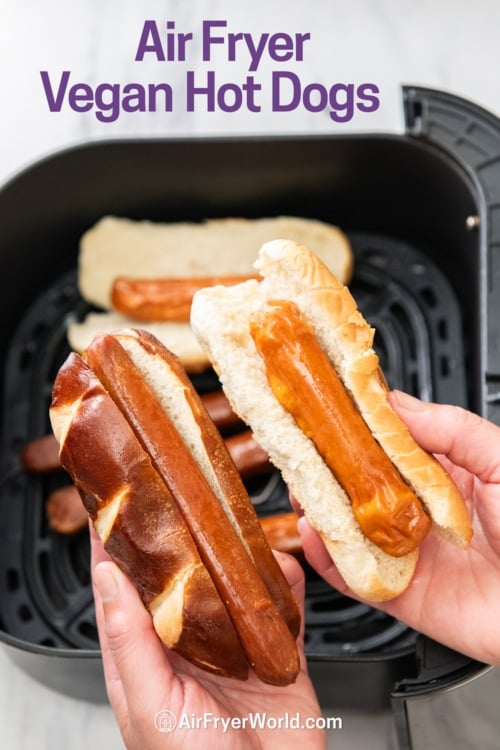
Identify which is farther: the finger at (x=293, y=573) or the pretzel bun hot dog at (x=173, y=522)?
the finger at (x=293, y=573)

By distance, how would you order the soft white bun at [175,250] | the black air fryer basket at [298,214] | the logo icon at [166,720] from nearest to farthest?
the logo icon at [166,720]
the black air fryer basket at [298,214]
the soft white bun at [175,250]

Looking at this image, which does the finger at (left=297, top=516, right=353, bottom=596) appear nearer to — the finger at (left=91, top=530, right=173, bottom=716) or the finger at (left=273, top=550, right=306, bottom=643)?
the finger at (left=273, top=550, right=306, bottom=643)

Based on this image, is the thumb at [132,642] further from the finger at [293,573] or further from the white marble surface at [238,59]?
the white marble surface at [238,59]

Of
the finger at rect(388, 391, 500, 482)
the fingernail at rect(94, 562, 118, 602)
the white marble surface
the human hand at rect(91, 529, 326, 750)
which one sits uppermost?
the white marble surface

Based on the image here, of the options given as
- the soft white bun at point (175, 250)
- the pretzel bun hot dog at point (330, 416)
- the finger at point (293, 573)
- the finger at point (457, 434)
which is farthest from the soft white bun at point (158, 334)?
the finger at point (457, 434)

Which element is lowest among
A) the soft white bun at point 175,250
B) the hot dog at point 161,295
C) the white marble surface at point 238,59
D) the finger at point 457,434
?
the finger at point 457,434

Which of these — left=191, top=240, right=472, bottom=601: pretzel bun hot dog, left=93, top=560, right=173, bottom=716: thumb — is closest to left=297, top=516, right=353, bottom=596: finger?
left=191, top=240, right=472, bottom=601: pretzel bun hot dog

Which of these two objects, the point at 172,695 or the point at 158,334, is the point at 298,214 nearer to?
the point at 158,334
